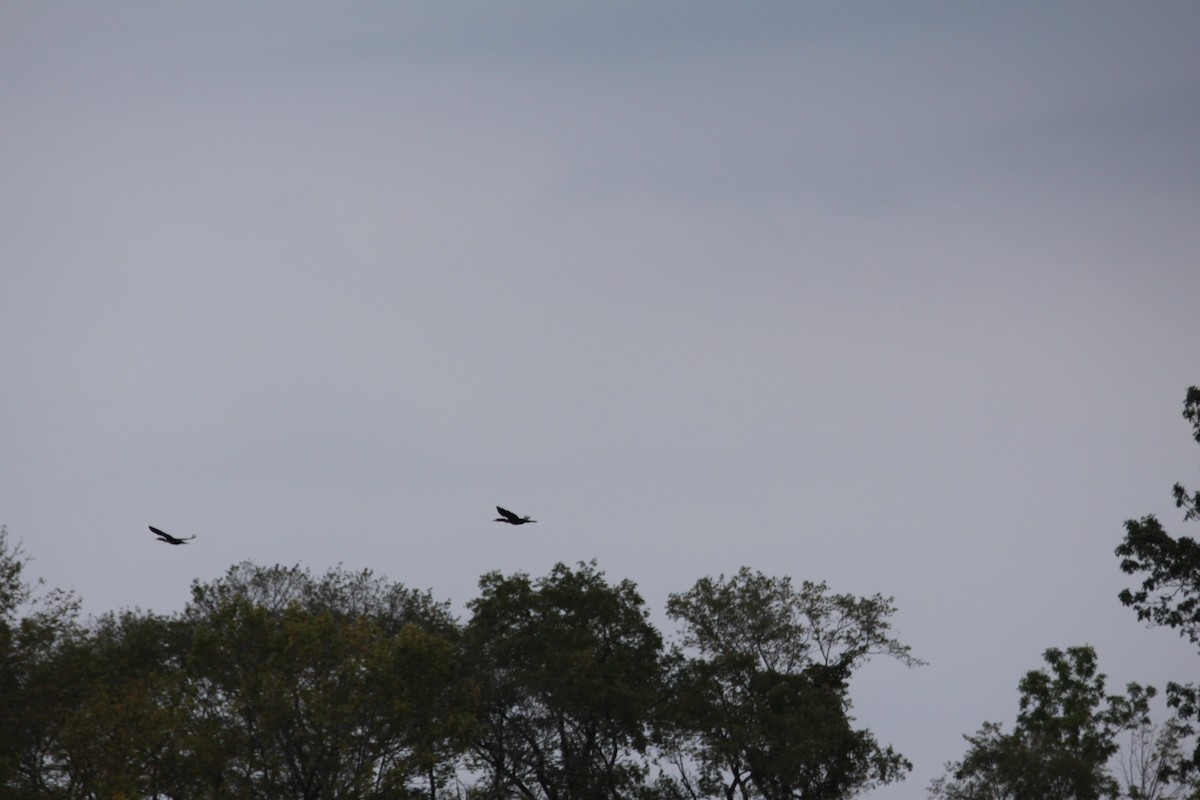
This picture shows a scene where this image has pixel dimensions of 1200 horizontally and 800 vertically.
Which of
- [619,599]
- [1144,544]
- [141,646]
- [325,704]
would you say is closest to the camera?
[325,704]

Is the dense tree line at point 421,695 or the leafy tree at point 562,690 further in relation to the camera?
the leafy tree at point 562,690

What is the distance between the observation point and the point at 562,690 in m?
55.0

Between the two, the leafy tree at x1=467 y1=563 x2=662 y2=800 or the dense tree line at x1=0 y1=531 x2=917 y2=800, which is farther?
the leafy tree at x1=467 y1=563 x2=662 y2=800

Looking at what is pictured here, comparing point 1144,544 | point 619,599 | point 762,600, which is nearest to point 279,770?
point 619,599

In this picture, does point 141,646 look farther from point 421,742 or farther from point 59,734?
point 421,742

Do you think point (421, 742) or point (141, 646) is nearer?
point (421, 742)

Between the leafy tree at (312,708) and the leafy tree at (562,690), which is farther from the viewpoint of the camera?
the leafy tree at (562,690)

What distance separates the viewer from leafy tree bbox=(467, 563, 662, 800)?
55.2 meters

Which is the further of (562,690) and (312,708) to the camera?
(562,690)

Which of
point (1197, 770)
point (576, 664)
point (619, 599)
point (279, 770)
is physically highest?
point (619, 599)

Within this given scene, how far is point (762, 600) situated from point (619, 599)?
5.83m

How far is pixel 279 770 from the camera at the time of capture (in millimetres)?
41094

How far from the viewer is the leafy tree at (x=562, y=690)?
55.2 m

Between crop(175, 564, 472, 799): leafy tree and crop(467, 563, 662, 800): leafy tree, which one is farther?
crop(467, 563, 662, 800): leafy tree
